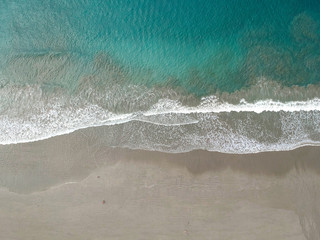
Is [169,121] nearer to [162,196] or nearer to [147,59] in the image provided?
[162,196]

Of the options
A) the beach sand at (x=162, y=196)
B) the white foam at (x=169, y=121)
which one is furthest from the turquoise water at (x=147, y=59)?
the beach sand at (x=162, y=196)

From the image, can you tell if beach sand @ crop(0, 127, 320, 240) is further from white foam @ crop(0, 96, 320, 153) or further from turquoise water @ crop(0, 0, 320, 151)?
turquoise water @ crop(0, 0, 320, 151)

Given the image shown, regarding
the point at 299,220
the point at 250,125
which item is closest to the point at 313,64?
the point at 250,125

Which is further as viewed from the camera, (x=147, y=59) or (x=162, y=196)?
(x=147, y=59)

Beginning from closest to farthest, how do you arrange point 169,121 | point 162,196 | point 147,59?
point 162,196 → point 169,121 → point 147,59

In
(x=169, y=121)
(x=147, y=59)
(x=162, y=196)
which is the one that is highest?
(x=147, y=59)

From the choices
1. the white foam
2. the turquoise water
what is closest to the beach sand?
the white foam

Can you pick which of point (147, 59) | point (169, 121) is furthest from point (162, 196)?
point (147, 59)

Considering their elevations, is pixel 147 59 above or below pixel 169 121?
above
